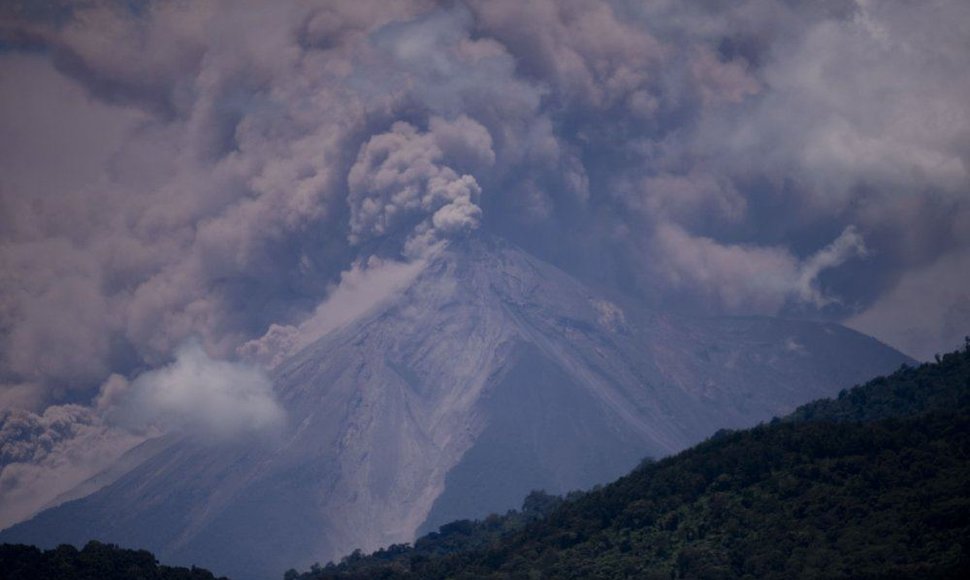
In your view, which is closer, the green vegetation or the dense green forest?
the dense green forest

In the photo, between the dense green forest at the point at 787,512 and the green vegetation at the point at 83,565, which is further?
the green vegetation at the point at 83,565

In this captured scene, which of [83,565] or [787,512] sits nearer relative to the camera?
[787,512]

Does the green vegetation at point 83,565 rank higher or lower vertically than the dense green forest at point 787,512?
higher

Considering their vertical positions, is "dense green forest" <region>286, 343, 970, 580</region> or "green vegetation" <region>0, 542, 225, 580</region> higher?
"green vegetation" <region>0, 542, 225, 580</region>

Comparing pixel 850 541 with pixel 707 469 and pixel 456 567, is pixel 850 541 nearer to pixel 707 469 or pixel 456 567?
pixel 707 469
